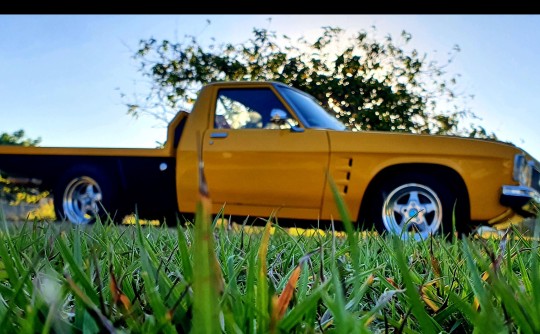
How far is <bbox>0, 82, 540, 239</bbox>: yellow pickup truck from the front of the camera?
17.6 ft

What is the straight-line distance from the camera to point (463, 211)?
5.51 meters

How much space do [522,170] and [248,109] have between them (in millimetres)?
2914

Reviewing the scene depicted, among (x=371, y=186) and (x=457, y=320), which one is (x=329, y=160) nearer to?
(x=371, y=186)

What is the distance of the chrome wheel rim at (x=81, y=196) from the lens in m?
6.58

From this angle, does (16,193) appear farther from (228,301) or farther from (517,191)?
(228,301)

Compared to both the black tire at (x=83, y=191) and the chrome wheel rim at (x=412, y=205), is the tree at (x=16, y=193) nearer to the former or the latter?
the black tire at (x=83, y=191)

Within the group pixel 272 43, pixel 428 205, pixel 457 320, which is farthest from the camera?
pixel 272 43

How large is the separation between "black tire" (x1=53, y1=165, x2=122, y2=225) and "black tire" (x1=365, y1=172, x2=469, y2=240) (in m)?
3.02

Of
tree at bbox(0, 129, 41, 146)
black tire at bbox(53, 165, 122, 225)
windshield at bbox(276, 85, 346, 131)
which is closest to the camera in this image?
windshield at bbox(276, 85, 346, 131)

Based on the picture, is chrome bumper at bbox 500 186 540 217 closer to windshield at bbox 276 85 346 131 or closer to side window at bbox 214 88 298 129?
windshield at bbox 276 85 346 131

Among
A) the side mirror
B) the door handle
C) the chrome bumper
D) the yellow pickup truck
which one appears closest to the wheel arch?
the yellow pickup truck

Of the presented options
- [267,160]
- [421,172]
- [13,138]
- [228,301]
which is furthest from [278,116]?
[13,138]
